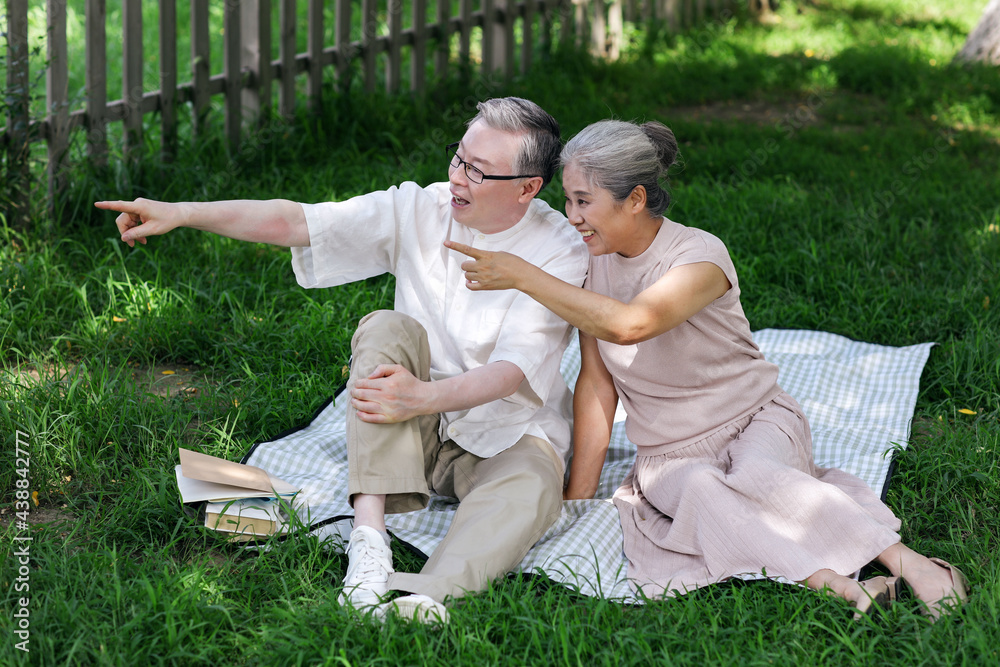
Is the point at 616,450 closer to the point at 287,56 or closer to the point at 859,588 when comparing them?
the point at 859,588

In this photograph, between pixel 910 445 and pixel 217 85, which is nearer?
pixel 910 445

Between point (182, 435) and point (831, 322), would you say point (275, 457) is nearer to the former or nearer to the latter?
point (182, 435)

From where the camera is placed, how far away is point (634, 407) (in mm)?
3109

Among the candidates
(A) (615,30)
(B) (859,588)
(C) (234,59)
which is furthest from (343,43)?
(B) (859,588)

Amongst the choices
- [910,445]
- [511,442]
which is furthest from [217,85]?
[910,445]

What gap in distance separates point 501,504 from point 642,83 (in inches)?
239

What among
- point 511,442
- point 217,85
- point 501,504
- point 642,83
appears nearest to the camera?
point 501,504

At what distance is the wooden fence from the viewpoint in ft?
14.4

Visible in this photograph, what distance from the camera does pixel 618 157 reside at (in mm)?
2736

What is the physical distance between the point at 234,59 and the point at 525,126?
328cm

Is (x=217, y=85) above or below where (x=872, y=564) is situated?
above

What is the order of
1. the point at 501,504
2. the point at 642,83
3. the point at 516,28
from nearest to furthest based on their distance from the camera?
the point at 501,504, the point at 642,83, the point at 516,28

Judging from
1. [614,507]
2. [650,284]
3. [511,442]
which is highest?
[650,284]

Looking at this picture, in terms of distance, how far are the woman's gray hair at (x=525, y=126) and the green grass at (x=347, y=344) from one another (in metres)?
1.21
